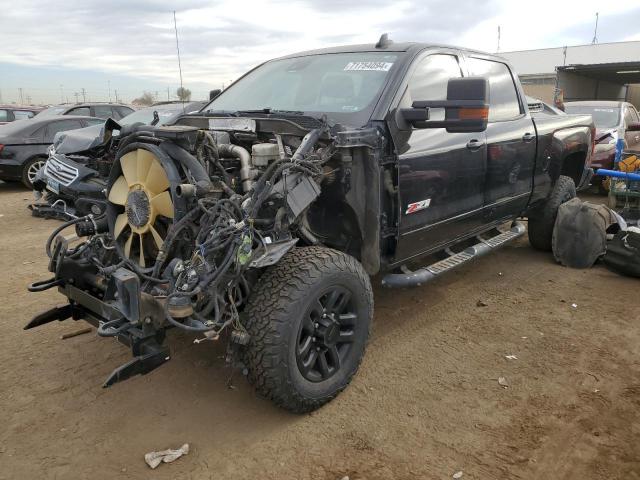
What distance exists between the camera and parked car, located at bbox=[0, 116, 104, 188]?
10.2 m

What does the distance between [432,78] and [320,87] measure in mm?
815

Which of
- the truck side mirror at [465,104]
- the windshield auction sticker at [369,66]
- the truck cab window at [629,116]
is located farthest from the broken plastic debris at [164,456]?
the truck cab window at [629,116]

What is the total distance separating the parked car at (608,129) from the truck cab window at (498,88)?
4276 mm

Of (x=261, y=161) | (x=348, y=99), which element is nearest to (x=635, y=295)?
(x=348, y=99)

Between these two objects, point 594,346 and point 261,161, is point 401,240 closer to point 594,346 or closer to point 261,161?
point 261,161

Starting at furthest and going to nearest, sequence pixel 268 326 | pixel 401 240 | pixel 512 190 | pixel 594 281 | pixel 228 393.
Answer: pixel 594 281 < pixel 512 190 < pixel 401 240 < pixel 228 393 < pixel 268 326

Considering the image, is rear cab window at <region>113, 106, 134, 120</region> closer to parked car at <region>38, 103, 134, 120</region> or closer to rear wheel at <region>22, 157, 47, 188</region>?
parked car at <region>38, 103, 134, 120</region>

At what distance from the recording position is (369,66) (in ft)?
12.5

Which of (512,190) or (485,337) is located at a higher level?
(512,190)

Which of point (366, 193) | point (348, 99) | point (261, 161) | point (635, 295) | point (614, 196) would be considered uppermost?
point (348, 99)

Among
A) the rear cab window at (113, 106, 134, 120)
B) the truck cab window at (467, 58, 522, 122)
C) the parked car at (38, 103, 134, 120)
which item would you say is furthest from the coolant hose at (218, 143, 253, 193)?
the rear cab window at (113, 106, 134, 120)

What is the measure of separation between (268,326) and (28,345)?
2258 mm

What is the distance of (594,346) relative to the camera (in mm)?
3900

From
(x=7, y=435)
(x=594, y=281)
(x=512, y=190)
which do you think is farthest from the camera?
(x=594, y=281)
